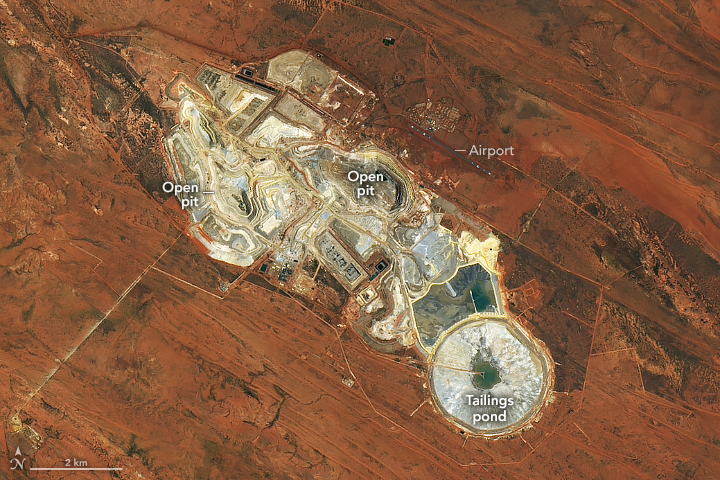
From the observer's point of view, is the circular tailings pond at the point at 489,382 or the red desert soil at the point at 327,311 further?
the circular tailings pond at the point at 489,382

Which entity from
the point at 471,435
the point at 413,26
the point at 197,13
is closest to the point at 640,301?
the point at 471,435

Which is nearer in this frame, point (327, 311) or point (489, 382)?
point (327, 311)

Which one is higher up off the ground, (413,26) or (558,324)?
(413,26)

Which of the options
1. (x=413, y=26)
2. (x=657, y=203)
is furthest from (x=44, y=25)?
(x=657, y=203)

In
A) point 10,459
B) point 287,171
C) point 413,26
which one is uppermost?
point 413,26

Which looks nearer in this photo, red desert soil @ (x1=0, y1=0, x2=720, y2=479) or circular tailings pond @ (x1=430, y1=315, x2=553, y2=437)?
red desert soil @ (x1=0, y1=0, x2=720, y2=479)

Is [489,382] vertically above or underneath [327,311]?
underneath

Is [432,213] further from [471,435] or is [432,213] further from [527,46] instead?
Result: [471,435]
